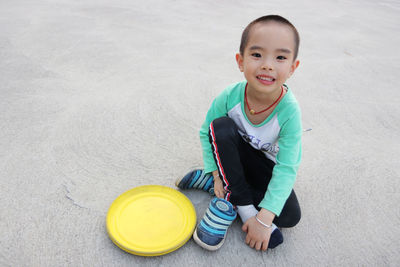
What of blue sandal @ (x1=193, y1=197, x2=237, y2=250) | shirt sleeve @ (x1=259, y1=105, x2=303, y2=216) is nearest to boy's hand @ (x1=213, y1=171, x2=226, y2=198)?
blue sandal @ (x1=193, y1=197, x2=237, y2=250)

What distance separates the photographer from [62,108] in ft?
7.15

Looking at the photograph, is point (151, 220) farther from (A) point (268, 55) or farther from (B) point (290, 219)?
(A) point (268, 55)

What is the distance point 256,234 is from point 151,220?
454 millimetres

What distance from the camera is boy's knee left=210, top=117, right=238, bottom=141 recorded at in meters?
1.37

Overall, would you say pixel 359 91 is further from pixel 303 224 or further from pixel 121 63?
pixel 121 63

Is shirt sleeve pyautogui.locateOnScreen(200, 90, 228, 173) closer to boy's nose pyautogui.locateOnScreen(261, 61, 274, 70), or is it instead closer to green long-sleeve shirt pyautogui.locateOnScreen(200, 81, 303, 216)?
green long-sleeve shirt pyautogui.locateOnScreen(200, 81, 303, 216)

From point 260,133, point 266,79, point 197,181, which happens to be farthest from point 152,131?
point 266,79

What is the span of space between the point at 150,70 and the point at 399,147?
2.04 m

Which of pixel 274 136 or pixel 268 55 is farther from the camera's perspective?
pixel 274 136

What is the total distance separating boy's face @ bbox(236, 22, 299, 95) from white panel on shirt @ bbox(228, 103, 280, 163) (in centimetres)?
17

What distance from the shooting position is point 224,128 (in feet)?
4.52

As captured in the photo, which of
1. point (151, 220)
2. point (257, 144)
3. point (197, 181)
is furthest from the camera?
point (197, 181)

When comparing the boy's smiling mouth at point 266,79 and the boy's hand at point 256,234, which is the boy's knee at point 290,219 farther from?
the boy's smiling mouth at point 266,79

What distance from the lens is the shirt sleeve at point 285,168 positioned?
130 centimetres
